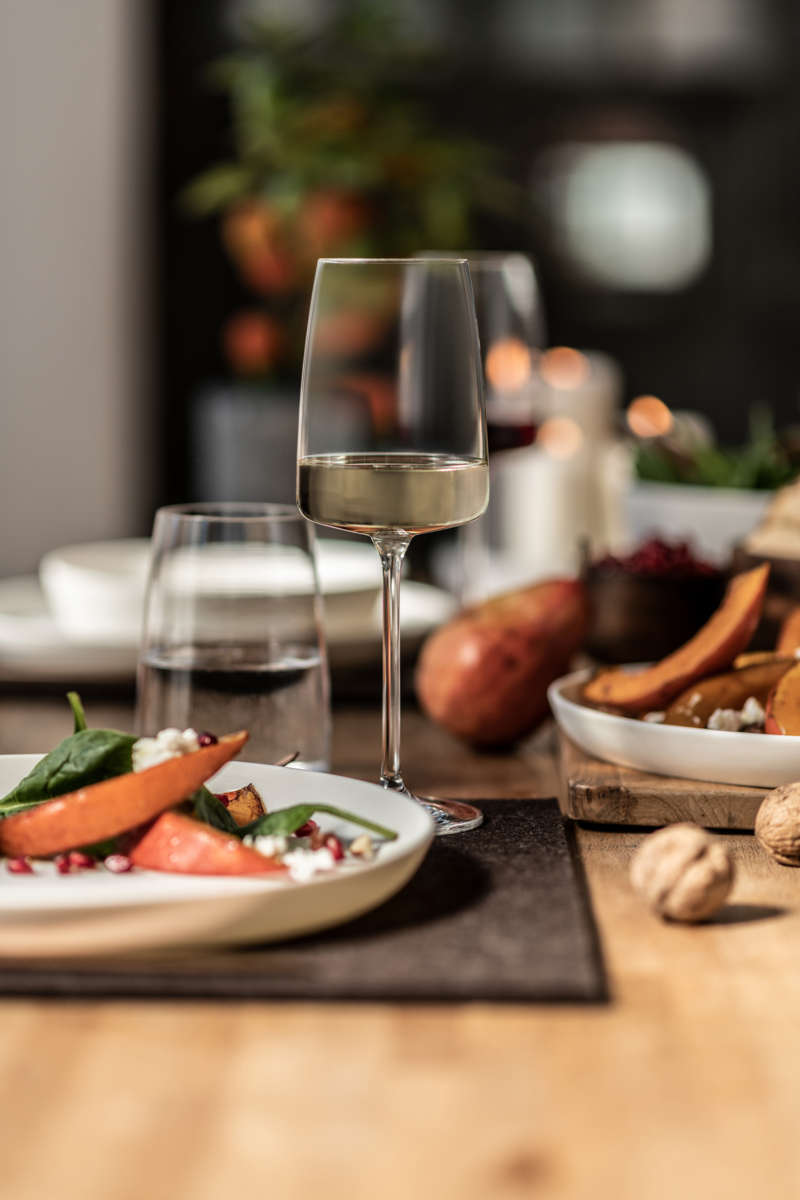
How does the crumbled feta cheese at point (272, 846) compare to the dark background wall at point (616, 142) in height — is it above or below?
below

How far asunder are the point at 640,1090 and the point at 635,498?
1221mm

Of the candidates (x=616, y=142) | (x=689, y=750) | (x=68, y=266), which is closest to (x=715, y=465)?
(x=689, y=750)

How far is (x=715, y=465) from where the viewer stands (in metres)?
1.77

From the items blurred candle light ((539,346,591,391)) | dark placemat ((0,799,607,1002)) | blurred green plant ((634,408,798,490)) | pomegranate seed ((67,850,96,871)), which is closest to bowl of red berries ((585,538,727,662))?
blurred green plant ((634,408,798,490))

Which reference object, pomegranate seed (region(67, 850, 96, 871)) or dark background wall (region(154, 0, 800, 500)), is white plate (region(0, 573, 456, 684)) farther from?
dark background wall (region(154, 0, 800, 500))

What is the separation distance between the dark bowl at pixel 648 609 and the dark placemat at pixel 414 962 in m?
0.65

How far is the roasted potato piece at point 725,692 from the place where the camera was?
1.01 m

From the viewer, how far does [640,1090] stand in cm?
59

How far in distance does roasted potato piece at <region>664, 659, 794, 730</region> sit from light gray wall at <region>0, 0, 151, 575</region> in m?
3.99

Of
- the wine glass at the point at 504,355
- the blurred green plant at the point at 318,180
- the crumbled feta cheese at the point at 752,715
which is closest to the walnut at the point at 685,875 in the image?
the crumbled feta cheese at the point at 752,715

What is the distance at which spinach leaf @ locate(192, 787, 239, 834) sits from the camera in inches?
30.2

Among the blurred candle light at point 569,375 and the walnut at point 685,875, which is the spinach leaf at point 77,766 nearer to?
the walnut at point 685,875

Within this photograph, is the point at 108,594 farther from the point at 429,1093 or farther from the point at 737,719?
the point at 429,1093

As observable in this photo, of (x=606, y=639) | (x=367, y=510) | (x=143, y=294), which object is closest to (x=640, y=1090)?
(x=367, y=510)
